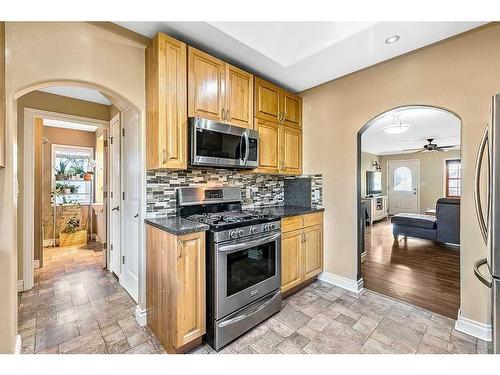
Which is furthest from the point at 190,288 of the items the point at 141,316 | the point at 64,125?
the point at 64,125

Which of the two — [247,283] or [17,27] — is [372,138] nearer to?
[247,283]

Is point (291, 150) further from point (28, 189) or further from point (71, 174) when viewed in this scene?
point (71, 174)

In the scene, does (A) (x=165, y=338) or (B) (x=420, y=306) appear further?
(B) (x=420, y=306)

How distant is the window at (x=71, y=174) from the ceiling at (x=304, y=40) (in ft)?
14.2

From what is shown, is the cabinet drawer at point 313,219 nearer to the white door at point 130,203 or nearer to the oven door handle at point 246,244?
the oven door handle at point 246,244

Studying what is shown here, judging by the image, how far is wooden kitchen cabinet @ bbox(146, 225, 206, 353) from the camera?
158 cm

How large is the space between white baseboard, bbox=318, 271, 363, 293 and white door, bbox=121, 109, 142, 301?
86.8 inches

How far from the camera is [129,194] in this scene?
2.45 m

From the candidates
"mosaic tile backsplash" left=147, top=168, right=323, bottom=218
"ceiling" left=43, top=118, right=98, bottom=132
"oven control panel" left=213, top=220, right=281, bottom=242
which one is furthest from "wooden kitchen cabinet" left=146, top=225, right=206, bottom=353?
"ceiling" left=43, top=118, right=98, bottom=132

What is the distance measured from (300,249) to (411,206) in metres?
8.05

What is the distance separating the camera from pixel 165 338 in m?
1.70

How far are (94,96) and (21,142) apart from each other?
958 millimetres

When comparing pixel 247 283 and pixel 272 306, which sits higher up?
pixel 247 283
